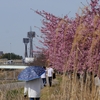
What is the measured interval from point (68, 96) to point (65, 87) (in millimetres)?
141

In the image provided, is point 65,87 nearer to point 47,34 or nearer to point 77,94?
point 77,94

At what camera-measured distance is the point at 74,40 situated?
15.5 ft

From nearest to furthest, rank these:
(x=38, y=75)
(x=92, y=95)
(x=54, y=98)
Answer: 1. (x=92, y=95)
2. (x=54, y=98)
3. (x=38, y=75)

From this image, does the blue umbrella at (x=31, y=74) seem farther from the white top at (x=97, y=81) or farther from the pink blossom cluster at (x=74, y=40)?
the white top at (x=97, y=81)

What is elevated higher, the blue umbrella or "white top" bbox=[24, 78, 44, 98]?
the blue umbrella

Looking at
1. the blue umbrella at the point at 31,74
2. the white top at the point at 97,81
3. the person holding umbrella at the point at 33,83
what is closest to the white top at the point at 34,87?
the person holding umbrella at the point at 33,83

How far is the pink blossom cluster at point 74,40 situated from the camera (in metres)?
5.03

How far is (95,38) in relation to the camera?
4.93 m

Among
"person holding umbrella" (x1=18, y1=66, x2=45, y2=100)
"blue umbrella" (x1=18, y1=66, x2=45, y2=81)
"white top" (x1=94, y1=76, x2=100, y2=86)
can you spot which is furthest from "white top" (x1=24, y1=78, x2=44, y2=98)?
"white top" (x1=94, y1=76, x2=100, y2=86)

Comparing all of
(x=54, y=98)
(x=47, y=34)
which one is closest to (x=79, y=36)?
(x=54, y=98)

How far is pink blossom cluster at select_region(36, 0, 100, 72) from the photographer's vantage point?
503cm

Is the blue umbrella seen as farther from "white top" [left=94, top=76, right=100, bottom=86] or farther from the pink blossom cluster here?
"white top" [left=94, top=76, right=100, bottom=86]

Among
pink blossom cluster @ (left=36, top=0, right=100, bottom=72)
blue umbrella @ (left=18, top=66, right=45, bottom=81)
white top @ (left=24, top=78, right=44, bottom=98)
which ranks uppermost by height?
pink blossom cluster @ (left=36, top=0, right=100, bottom=72)

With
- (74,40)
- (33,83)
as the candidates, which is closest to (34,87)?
(33,83)
